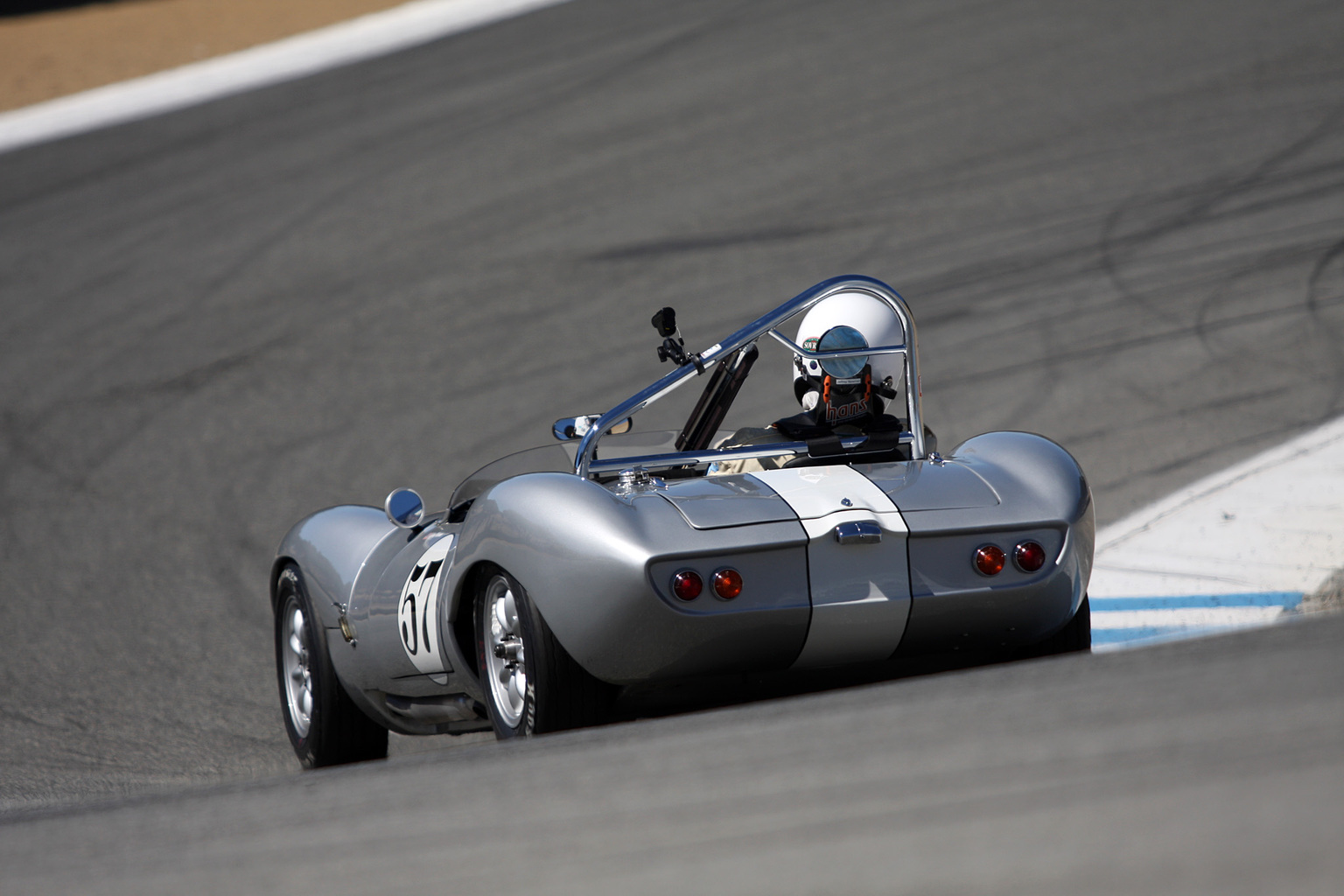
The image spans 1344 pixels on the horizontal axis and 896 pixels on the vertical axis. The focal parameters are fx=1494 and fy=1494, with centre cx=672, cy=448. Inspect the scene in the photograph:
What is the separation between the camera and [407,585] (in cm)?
471

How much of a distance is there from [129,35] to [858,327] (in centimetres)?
1835

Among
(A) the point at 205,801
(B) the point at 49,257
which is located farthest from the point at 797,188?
(A) the point at 205,801

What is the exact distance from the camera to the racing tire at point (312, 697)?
5.35 meters

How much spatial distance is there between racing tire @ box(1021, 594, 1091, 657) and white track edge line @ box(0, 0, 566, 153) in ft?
50.7

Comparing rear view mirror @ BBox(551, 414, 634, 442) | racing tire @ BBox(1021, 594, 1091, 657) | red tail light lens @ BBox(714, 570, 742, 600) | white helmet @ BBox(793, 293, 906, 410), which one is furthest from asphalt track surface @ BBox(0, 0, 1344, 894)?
white helmet @ BBox(793, 293, 906, 410)

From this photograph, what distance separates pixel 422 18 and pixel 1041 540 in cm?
1728

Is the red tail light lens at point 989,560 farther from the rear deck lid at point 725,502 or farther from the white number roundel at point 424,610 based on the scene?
the white number roundel at point 424,610

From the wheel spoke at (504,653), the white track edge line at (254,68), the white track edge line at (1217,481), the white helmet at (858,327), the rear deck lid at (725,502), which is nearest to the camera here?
the rear deck lid at (725,502)

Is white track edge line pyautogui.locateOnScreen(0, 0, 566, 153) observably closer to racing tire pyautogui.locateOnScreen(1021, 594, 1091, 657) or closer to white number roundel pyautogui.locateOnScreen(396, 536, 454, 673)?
white number roundel pyautogui.locateOnScreen(396, 536, 454, 673)

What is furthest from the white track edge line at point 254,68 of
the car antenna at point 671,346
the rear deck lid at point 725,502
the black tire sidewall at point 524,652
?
the rear deck lid at point 725,502

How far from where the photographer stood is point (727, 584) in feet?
12.3

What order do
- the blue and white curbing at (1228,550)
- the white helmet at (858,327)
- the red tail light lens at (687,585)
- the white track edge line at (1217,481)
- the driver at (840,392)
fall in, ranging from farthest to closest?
the white track edge line at (1217,481) → the blue and white curbing at (1228,550) → the white helmet at (858,327) → the driver at (840,392) → the red tail light lens at (687,585)

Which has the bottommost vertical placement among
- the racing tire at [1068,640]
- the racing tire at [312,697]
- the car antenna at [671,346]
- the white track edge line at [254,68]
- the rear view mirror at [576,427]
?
the racing tire at [312,697]

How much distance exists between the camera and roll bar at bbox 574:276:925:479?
4.52m
